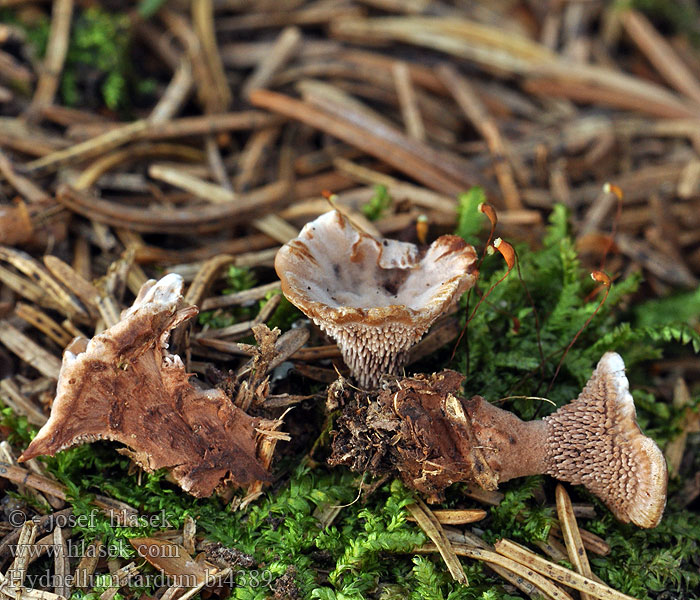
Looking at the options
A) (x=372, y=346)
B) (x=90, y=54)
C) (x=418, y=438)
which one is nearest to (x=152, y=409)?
(x=372, y=346)

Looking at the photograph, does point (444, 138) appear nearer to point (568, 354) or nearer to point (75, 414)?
point (568, 354)

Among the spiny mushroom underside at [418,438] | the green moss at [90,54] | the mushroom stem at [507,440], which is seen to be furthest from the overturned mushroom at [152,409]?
the green moss at [90,54]

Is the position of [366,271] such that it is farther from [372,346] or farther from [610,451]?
[610,451]

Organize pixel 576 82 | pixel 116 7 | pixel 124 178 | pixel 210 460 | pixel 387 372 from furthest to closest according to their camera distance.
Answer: pixel 576 82, pixel 116 7, pixel 124 178, pixel 387 372, pixel 210 460

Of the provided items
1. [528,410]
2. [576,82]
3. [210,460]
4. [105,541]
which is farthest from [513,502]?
[576,82]

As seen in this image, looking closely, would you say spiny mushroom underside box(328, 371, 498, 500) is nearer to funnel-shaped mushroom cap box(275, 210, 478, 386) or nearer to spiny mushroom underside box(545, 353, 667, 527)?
funnel-shaped mushroom cap box(275, 210, 478, 386)

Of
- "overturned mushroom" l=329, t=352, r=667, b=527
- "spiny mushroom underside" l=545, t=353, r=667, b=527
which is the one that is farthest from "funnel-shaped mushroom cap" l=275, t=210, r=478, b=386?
"spiny mushroom underside" l=545, t=353, r=667, b=527
